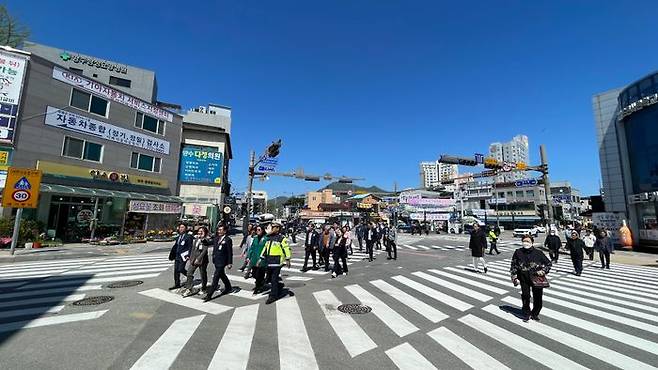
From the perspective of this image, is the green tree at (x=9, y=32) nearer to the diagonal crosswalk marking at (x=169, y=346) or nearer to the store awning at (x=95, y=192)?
the store awning at (x=95, y=192)

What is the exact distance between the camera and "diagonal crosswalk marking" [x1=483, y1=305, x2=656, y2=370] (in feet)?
14.5

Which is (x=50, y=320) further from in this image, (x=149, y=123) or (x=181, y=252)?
(x=149, y=123)

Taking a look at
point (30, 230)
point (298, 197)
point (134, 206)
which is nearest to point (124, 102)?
point (134, 206)

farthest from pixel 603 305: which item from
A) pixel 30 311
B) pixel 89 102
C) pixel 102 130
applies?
pixel 89 102

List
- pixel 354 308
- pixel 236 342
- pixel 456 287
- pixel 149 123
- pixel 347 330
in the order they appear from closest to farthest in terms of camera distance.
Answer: pixel 236 342 → pixel 347 330 → pixel 354 308 → pixel 456 287 → pixel 149 123

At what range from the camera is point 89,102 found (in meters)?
23.6

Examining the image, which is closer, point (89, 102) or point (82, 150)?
point (82, 150)

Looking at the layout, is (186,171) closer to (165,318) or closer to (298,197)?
(165,318)

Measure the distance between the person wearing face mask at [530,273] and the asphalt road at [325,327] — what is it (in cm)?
33

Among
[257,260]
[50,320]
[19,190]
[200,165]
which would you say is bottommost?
[50,320]

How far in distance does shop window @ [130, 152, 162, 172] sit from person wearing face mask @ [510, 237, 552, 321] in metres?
29.1

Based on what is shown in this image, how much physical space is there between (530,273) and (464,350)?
2763 mm

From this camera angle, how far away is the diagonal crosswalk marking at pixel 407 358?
4230mm

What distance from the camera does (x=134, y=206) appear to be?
24.0 metres
